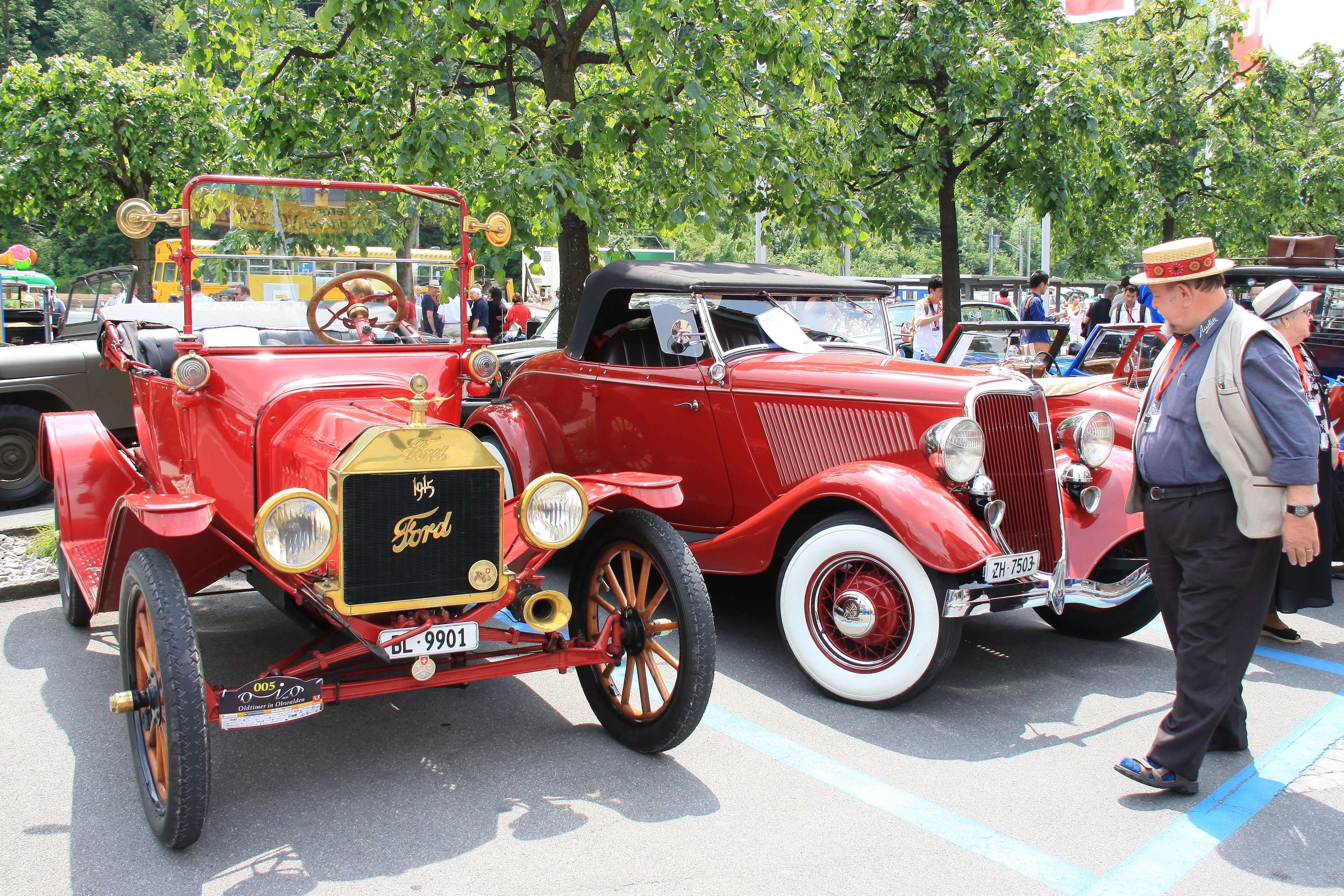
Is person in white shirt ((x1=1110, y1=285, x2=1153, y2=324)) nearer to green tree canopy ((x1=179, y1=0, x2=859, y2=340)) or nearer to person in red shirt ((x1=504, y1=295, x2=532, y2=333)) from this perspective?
green tree canopy ((x1=179, y1=0, x2=859, y2=340))

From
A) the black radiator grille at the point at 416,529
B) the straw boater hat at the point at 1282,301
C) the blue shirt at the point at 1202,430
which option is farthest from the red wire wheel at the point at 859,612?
the straw boater hat at the point at 1282,301

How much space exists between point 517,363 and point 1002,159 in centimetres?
537

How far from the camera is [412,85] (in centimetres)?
752

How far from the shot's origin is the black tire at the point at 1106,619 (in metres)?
4.73

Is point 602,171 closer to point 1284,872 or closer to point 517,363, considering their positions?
point 517,363

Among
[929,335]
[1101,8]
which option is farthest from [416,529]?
[1101,8]

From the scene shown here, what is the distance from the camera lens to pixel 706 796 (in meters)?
3.25

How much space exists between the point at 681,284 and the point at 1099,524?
2.35 metres

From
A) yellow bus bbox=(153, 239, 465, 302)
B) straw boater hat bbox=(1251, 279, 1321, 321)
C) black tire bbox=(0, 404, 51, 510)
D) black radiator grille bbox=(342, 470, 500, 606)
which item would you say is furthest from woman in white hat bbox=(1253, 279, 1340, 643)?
black tire bbox=(0, 404, 51, 510)

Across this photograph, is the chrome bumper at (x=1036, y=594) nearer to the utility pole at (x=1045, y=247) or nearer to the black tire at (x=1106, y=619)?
the black tire at (x=1106, y=619)

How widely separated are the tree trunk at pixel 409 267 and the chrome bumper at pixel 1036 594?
277cm

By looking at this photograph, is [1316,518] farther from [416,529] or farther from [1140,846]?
[416,529]

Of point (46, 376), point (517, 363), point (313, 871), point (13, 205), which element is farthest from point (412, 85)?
point (13, 205)

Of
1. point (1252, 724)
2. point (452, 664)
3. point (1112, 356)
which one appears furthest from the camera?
point (1112, 356)
